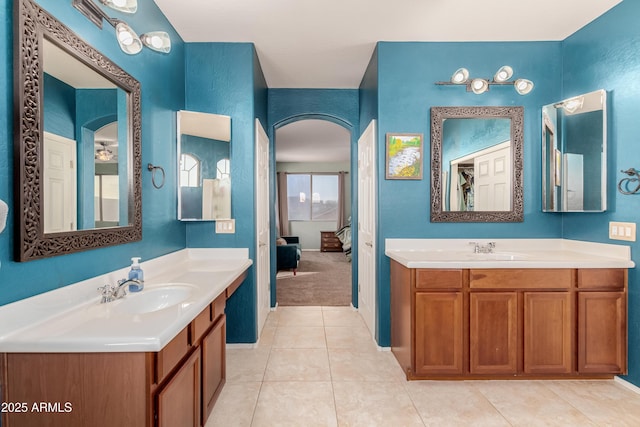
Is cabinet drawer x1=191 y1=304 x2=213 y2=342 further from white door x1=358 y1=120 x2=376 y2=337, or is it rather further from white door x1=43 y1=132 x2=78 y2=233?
white door x1=358 y1=120 x2=376 y2=337

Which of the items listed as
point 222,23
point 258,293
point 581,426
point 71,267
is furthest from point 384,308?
point 222,23

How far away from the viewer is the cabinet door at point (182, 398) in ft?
3.95

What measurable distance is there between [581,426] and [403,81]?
8.70 feet

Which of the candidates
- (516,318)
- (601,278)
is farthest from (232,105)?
(601,278)

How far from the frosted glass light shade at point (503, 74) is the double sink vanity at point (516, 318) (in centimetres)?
145

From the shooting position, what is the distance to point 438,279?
225 centimetres

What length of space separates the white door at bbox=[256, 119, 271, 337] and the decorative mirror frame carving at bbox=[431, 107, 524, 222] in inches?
62.1

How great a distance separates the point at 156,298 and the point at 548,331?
2.55m

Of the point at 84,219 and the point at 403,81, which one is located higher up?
the point at 403,81

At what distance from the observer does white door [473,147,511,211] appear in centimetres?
281

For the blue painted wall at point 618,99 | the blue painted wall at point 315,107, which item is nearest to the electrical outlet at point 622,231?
the blue painted wall at point 618,99

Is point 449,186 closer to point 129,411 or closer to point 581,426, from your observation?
point 581,426

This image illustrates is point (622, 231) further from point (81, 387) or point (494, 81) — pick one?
point (81, 387)

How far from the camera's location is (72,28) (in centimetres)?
A: 149
